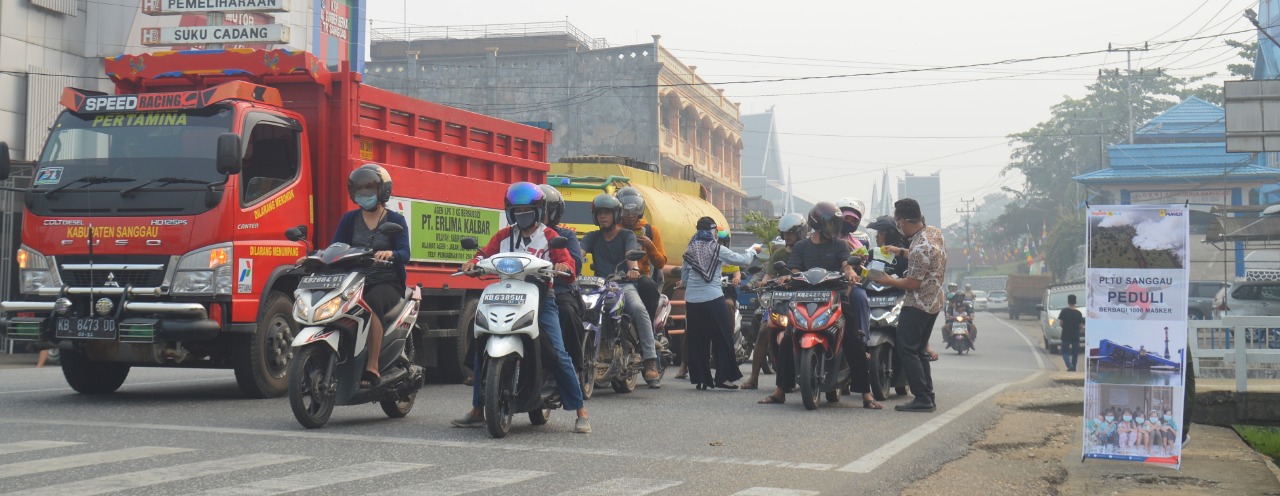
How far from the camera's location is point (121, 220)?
983 cm

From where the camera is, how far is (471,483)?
607 centimetres

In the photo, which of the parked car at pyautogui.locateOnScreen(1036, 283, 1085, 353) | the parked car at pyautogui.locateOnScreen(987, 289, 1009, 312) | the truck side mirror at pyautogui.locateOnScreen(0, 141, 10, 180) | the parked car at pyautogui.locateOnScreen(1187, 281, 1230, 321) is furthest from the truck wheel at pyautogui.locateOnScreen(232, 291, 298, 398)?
the parked car at pyautogui.locateOnScreen(987, 289, 1009, 312)

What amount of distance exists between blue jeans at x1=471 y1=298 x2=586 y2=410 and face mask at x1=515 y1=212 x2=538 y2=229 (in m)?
0.54

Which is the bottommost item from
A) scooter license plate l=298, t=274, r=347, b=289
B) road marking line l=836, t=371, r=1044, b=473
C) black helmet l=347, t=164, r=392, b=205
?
road marking line l=836, t=371, r=1044, b=473

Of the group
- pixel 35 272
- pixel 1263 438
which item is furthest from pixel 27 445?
pixel 1263 438

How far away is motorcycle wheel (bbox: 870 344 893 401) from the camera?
11016 mm

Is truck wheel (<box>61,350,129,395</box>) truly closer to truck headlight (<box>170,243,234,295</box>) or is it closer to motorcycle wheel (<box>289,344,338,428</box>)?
truck headlight (<box>170,243,234,295</box>)

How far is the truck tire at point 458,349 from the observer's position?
1281 cm

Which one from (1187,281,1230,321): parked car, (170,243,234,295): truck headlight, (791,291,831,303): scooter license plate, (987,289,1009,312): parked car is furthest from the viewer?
(987,289,1009,312): parked car

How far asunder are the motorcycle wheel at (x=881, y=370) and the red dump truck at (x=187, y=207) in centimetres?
482

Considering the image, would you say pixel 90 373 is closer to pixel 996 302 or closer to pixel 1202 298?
pixel 1202 298

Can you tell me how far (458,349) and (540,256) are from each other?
4590 mm

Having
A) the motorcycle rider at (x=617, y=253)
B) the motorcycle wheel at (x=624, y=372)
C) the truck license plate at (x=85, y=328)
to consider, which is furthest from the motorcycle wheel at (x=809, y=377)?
the truck license plate at (x=85, y=328)

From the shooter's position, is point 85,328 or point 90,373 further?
point 90,373
